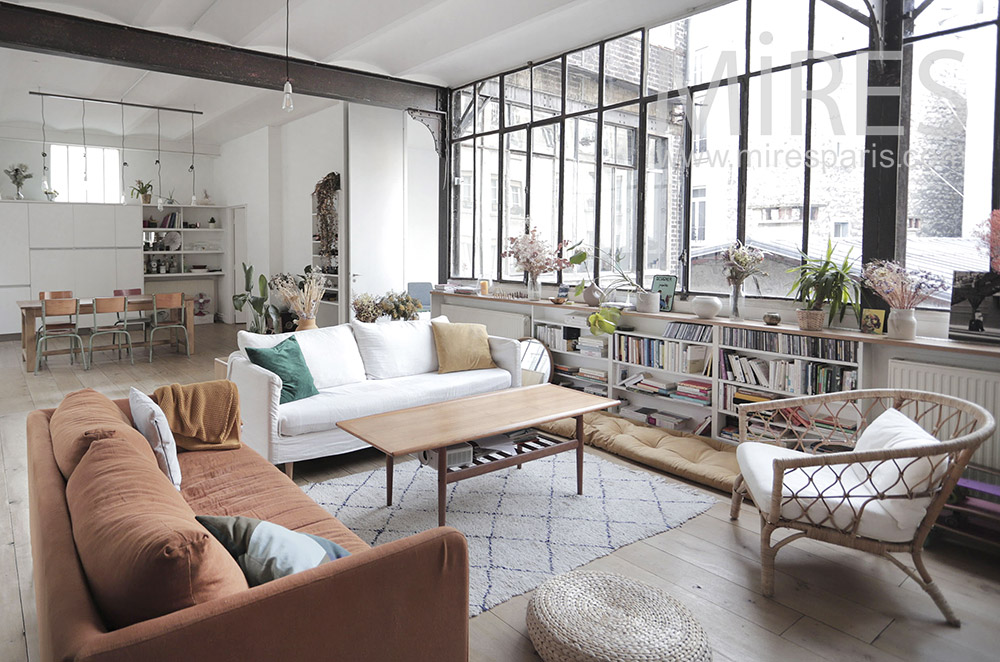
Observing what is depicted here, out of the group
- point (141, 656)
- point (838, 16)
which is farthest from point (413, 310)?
point (141, 656)

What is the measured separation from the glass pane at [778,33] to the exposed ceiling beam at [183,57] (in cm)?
373

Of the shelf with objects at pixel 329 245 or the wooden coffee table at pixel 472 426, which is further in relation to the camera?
the shelf with objects at pixel 329 245

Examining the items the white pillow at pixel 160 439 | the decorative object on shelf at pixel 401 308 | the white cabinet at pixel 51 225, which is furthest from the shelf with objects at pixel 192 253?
the white pillow at pixel 160 439

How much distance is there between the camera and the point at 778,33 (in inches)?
177

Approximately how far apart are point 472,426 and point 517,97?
433cm

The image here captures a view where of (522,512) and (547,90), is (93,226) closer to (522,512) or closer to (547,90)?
(547,90)

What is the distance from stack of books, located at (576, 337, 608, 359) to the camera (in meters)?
5.42

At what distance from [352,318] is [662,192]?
4.25 m

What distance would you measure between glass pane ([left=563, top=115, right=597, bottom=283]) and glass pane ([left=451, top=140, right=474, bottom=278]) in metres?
1.52

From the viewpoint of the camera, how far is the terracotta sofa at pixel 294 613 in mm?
1251

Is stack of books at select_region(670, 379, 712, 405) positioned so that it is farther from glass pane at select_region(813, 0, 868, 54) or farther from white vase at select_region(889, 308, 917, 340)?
glass pane at select_region(813, 0, 868, 54)

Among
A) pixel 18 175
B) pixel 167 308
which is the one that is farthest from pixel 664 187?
pixel 18 175

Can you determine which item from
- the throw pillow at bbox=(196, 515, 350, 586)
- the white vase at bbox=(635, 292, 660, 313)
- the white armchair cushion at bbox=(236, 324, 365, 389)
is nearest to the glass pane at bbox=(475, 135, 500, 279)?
the white vase at bbox=(635, 292, 660, 313)

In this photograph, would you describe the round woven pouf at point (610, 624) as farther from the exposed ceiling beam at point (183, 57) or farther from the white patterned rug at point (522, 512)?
the exposed ceiling beam at point (183, 57)
